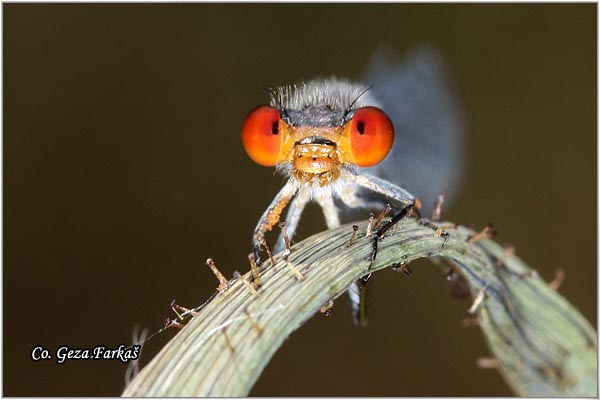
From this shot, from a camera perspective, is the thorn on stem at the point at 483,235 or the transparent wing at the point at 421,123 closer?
the thorn on stem at the point at 483,235

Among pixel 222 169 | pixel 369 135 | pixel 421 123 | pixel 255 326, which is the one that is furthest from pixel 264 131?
pixel 222 169

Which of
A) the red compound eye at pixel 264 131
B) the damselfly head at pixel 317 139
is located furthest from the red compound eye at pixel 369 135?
the red compound eye at pixel 264 131

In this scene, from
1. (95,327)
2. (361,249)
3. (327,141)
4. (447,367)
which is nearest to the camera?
(361,249)

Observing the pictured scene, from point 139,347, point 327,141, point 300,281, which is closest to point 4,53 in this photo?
point 327,141

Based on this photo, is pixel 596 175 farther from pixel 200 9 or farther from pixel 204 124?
pixel 200 9

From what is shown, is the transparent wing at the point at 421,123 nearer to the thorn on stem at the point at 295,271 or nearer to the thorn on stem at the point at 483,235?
the thorn on stem at the point at 483,235

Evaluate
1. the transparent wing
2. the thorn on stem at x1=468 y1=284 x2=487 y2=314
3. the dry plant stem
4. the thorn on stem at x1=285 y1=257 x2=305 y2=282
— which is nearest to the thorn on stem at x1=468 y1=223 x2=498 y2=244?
the dry plant stem

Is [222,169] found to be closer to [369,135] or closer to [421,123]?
[421,123]

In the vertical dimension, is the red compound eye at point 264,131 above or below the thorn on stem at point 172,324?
above
